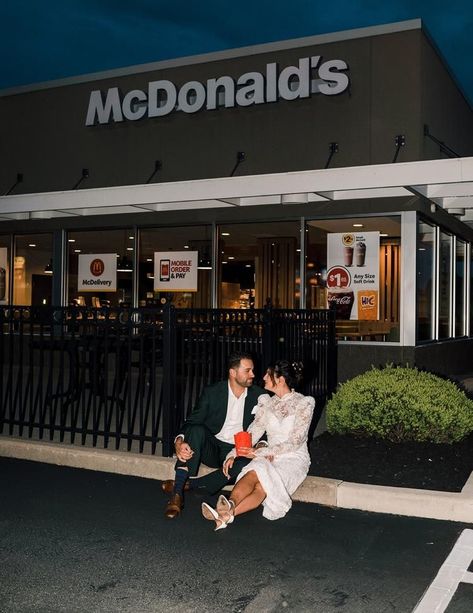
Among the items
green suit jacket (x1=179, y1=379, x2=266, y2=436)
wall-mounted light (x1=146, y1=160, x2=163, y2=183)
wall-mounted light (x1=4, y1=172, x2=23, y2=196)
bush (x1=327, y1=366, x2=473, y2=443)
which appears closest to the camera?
green suit jacket (x1=179, y1=379, x2=266, y2=436)

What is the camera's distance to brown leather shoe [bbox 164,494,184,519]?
5.60 meters

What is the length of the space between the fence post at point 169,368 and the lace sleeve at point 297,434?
4.65ft

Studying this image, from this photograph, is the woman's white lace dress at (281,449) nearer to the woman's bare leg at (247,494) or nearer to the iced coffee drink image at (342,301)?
the woman's bare leg at (247,494)

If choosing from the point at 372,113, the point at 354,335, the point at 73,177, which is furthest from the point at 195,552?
the point at 73,177

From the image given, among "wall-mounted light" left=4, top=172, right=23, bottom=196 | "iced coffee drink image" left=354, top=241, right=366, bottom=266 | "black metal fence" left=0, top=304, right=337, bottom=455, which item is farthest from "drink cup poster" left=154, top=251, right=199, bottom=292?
"black metal fence" left=0, top=304, right=337, bottom=455

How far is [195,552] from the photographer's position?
4875 millimetres

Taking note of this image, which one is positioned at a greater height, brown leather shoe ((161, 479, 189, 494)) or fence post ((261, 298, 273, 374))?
fence post ((261, 298, 273, 374))

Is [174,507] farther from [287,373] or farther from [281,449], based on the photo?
[287,373]

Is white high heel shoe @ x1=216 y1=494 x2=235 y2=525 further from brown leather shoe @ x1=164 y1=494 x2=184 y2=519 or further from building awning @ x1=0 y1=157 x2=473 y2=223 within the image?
building awning @ x1=0 y1=157 x2=473 y2=223

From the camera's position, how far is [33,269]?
15906 mm

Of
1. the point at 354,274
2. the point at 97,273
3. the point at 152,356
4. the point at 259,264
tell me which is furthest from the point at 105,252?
the point at 152,356

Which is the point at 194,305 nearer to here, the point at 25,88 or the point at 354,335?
the point at 354,335

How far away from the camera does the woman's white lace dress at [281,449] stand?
219 inches

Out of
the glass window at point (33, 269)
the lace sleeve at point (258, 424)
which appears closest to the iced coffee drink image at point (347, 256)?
the glass window at point (33, 269)
